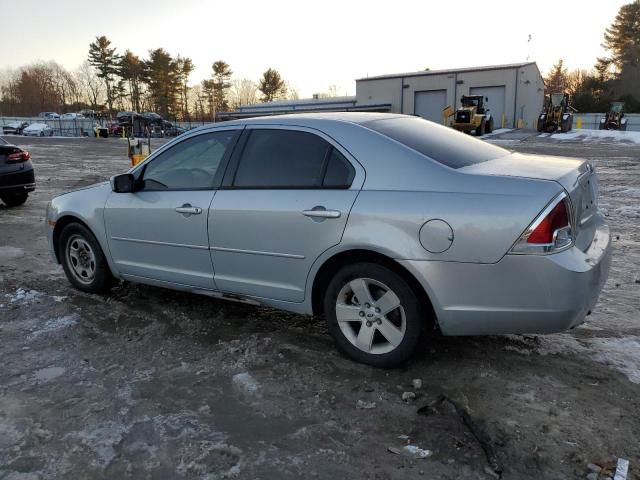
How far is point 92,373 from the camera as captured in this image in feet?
11.5

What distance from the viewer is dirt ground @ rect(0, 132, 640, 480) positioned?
2.57 meters

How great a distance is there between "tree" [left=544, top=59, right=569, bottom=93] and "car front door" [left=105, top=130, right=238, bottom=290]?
7679cm

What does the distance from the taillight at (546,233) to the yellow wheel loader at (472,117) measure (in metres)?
27.9

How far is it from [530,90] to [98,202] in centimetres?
4342

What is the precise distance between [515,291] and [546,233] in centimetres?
36

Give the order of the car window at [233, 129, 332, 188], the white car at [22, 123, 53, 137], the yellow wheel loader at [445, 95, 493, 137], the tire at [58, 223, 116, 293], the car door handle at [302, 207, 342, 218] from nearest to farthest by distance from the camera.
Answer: the car door handle at [302, 207, 342, 218], the car window at [233, 129, 332, 188], the tire at [58, 223, 116, 293], the yellow wheel loader at [445, 95, 493, 137], the white car at [22, 123, 53, 137]

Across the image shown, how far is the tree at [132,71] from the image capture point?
256 ft

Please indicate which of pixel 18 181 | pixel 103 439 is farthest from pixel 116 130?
pixel 103 439

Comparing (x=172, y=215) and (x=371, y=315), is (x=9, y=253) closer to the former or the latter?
(x=172, y=215)

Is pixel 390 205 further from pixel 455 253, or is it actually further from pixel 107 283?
pixel 107 283

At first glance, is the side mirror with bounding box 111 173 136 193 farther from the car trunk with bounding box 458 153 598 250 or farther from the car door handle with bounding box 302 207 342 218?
the car trunk with bounding box 458 153 598 250

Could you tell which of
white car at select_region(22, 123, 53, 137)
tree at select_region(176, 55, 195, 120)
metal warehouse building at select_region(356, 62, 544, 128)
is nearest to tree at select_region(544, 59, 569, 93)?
metal warehouse building at select_region(356, 62, 544, 128)

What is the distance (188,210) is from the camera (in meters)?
4.06

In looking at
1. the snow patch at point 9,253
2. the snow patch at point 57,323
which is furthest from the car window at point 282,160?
the snow patch at point 9,253
